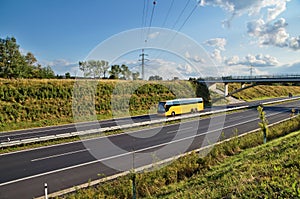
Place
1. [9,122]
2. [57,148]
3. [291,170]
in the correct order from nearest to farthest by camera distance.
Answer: [291,170] → [57,148] → [9,122]

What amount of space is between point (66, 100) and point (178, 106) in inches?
582

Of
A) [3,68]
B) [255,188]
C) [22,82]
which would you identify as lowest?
[255,188]

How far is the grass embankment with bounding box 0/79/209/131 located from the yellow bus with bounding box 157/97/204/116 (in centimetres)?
603

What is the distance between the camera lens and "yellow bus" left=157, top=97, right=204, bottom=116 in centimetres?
2880

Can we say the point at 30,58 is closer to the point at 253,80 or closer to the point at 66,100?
the point at 66,100

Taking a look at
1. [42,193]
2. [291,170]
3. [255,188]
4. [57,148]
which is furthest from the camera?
[57,148]

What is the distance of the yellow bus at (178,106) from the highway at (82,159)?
10116mm

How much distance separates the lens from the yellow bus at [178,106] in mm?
28797

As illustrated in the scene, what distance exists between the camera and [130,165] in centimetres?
1136

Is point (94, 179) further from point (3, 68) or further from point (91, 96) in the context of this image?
point (3, 68)

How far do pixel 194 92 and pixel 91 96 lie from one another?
83.5 ft

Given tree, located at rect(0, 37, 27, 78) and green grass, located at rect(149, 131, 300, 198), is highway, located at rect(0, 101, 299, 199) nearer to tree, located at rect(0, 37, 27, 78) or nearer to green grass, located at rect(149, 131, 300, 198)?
green grass, located at rect(149, 131, 300, 198)

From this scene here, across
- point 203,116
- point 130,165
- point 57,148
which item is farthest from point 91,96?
point 130,165

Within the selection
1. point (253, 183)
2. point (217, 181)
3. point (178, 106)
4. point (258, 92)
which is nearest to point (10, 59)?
point (178, 106)
